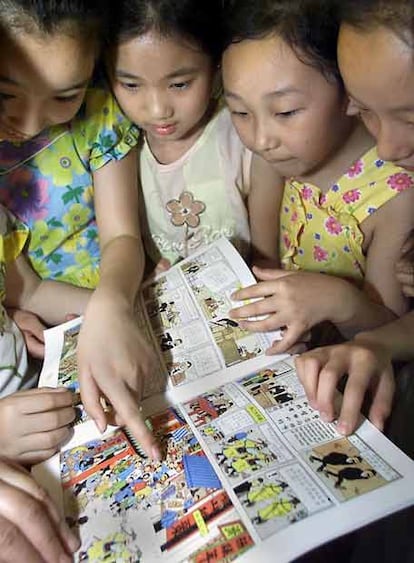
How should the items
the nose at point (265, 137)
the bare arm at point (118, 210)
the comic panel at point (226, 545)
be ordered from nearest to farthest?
the comic panel at point (226, 545) < the nose at point (265, 137) < the bare arm at point (118, 210)

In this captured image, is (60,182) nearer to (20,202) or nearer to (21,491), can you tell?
(20,202)

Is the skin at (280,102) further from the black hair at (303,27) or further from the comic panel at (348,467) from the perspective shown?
the comic panel at (348,467)

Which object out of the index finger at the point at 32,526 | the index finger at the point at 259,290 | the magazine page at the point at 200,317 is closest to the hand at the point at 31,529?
the index finger at the point at 32,526

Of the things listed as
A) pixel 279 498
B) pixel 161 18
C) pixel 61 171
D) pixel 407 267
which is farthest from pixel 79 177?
pixel 279 498

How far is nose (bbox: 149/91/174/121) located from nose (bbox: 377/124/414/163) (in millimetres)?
297

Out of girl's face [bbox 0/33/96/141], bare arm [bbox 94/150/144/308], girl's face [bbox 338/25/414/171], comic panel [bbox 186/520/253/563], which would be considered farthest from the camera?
bare arm [bbox 94/150/144/308]

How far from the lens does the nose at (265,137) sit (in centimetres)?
81

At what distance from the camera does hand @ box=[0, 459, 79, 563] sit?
548 millimetres

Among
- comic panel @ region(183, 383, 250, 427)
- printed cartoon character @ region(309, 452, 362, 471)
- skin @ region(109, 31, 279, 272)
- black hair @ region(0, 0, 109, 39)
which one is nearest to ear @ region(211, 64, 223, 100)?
skin @ region(109, 31, 279, 272)

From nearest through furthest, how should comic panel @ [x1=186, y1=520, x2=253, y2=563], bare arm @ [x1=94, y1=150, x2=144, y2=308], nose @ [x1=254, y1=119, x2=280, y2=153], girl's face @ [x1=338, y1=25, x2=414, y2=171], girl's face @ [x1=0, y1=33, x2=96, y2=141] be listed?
comic panel @ [x1=186, y1=520, x2=253, y2=563] < girl's face @ [x1=338, y1=25, x2=414, y2=171] < girl's face @ [x1=0, y1=33, x2=96, y2=141] < nose @ [x1=254, y1=119, x2=280, y2=153] < bare arm @ [x1=94, y1=150, x2=144, y2=308]

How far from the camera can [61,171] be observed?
948 mm

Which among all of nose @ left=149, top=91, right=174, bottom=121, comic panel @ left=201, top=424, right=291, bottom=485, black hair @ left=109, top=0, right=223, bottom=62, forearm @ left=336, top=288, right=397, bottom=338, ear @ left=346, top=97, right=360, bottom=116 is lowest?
forearm @ left=336, top=288, right=397, bottom=338

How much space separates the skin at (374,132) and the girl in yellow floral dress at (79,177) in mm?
181

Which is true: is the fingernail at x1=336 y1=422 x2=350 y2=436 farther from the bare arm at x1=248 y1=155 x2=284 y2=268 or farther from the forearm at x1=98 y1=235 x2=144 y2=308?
the bare arm at x1=248 y1=155 x2=284 y2=268
